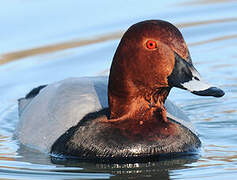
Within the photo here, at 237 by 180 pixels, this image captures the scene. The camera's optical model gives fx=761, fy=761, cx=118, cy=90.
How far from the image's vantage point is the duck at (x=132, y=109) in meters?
6.28

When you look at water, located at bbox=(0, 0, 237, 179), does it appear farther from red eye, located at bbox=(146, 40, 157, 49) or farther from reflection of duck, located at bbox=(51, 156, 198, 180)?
red eye, located at bbox=(146, 40, 157, 49)

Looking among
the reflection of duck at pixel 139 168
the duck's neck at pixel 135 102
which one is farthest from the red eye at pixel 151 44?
the reflection of duck at pixel 139 168

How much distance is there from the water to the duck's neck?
1.46ft

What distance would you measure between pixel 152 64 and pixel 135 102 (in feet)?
1.47

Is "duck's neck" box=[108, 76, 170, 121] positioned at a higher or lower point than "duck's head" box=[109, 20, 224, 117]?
lower

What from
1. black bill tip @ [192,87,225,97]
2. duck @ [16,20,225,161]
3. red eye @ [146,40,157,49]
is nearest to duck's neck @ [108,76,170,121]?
duck @ [16,20,225,161]

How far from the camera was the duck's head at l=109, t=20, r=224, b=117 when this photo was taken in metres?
6.21

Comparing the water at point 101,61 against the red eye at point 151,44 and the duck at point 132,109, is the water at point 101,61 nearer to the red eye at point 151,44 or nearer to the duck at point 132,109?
the duck at point 132,109

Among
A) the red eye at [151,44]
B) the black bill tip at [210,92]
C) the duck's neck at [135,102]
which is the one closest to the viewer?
the black bill tip at [210,92]

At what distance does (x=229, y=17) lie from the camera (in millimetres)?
11852

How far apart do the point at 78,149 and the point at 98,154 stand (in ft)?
0.72

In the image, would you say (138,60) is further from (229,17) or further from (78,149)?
(229,17)

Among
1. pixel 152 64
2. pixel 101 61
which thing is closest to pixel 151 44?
pixel 152 64

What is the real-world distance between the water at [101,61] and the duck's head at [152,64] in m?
0.68
